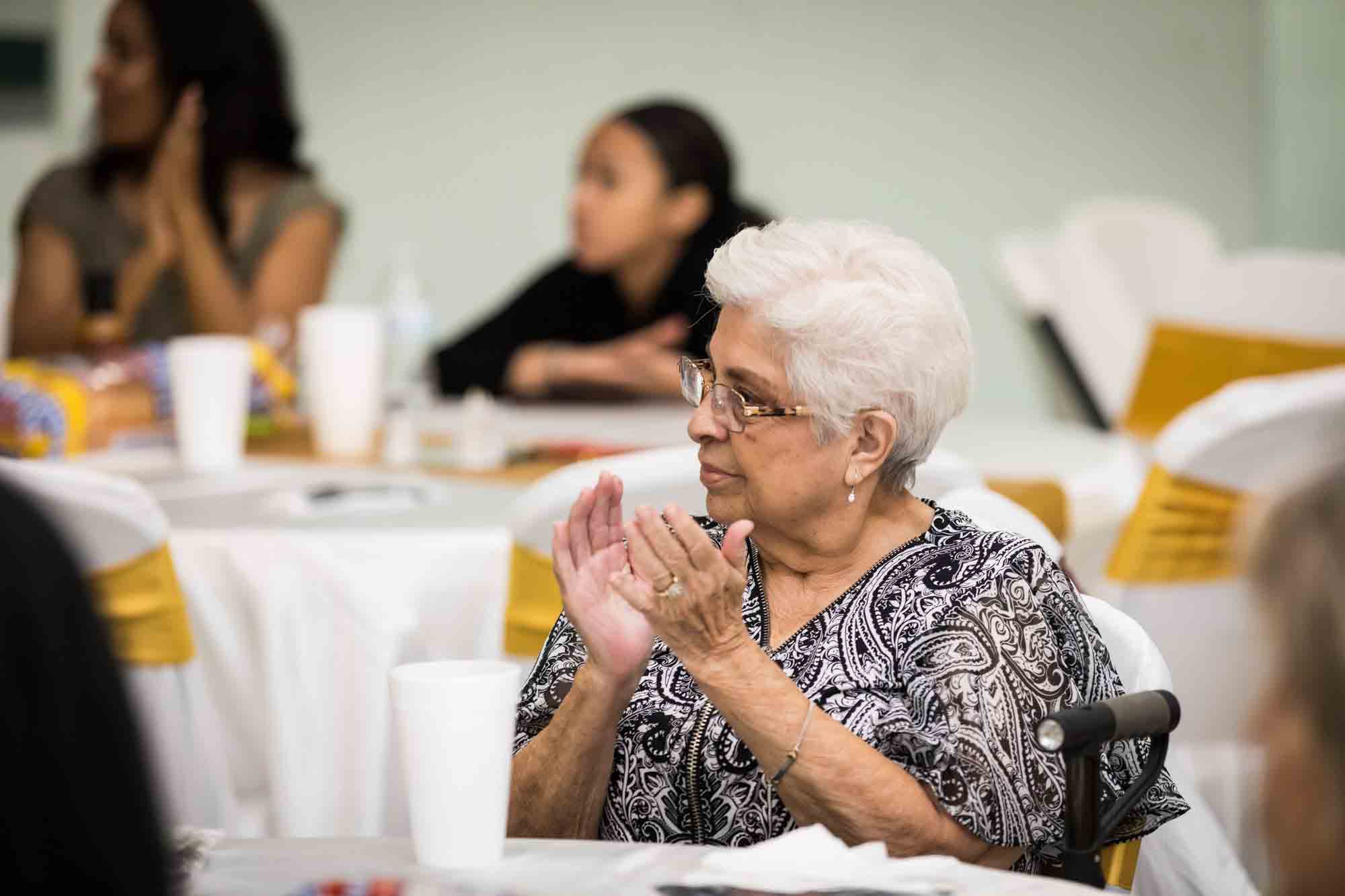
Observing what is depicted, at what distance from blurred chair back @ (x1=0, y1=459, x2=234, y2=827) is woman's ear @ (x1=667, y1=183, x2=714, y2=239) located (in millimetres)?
2303

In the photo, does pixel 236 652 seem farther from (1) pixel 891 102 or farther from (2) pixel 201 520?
(1) pixel 891 102

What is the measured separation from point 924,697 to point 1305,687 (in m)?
0.82

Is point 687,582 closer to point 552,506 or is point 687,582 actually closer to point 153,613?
point 552,506

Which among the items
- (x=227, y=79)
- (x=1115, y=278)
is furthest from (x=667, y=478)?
(x=1115, y=278)

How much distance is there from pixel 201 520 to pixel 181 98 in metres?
1.94

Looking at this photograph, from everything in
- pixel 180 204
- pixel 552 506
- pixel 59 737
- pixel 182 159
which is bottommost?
pixel 552 506

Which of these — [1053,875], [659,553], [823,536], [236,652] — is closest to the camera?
[659,553]

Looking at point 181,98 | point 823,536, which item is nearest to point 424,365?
point 181,98

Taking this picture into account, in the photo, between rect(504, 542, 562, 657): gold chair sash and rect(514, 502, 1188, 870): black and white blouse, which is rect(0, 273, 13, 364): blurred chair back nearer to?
rect(504, 542, 562, 657): gold chair sash

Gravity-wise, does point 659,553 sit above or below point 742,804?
above

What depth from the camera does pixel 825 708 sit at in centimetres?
156

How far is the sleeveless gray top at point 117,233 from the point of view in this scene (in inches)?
163

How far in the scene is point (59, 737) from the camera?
668 millimetres

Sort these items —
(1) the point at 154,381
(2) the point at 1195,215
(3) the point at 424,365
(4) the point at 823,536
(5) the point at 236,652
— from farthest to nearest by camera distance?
(2) the point at 1195,215
(3) the point at 424,365
(1) the point at 154,381
(5) the point at 236,652
(4) the point at 823,536
